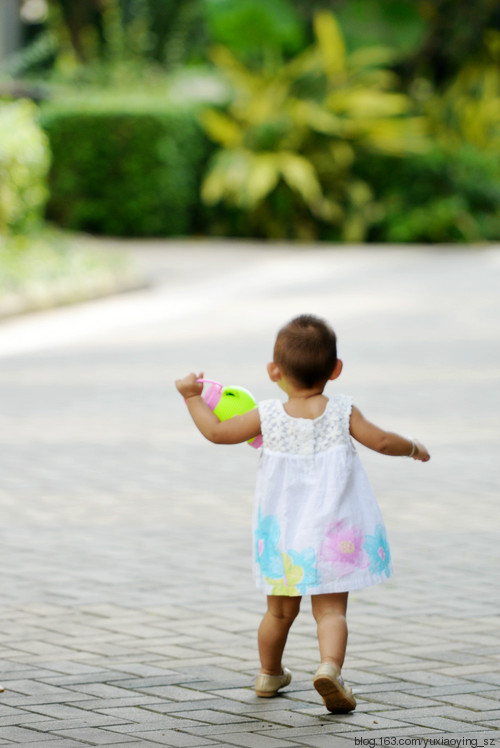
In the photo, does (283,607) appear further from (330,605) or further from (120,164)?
(120,164)

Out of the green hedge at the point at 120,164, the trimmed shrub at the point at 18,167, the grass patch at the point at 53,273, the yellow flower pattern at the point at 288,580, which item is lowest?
the yellow flower pattern at the point at 288,580

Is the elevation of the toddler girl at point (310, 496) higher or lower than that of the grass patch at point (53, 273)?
lower

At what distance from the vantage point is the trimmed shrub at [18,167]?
15.0 m

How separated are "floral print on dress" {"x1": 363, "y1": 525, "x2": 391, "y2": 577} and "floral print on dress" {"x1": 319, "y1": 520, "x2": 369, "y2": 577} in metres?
0.02

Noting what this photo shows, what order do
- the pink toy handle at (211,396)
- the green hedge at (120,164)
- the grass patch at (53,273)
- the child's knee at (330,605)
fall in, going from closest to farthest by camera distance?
the child's knee at (330,605) < the pink toy handle at (211,396) < the grass patch at (53,273) < the green hedge at (120,164)

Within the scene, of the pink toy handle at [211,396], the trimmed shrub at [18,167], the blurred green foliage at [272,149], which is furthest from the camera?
the blurred green foliage at [272,149]

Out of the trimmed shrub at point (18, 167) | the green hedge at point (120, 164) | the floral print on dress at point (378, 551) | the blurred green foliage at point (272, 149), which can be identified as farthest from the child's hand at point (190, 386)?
the green hedge at point (120, 164)

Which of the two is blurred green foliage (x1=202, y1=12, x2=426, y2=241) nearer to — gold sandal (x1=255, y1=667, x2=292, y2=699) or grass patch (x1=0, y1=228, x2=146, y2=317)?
grass patch (x1=0, y1=228, x2=146, y2=317)

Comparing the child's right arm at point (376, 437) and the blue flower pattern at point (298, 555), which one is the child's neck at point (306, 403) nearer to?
the child's right arm at point (376, 437)

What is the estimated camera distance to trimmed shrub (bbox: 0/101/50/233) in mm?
15039

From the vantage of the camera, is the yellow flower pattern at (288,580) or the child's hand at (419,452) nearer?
the yellow flower pattern at (288,580)

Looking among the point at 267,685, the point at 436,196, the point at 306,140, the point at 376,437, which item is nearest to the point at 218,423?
the point at 376,437

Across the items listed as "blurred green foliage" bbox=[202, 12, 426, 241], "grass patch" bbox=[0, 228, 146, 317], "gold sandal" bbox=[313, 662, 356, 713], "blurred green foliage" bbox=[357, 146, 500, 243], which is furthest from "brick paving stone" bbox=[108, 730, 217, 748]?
"blurred green foliage" bbox=[357, 146, 500, 243]

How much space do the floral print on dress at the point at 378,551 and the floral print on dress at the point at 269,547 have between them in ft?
0.78
